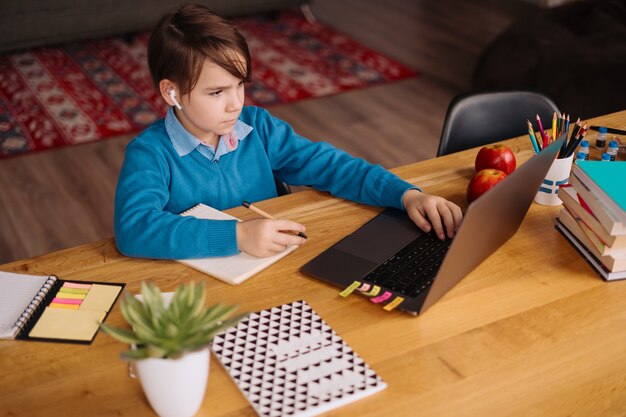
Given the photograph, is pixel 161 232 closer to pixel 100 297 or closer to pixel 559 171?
pixel 100 297

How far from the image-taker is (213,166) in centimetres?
174

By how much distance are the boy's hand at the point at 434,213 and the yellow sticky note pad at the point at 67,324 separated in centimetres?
63

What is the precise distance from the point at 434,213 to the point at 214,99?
500 mm

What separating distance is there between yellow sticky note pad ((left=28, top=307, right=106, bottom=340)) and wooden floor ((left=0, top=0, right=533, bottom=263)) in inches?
66.5

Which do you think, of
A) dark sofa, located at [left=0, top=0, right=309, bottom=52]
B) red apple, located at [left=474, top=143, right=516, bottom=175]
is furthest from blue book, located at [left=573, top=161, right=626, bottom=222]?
dark sofa, located at [left=0, top=0, right=309, bottom=52]

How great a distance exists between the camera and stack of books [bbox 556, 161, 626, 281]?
140 centimetres

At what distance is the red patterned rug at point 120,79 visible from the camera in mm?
3875

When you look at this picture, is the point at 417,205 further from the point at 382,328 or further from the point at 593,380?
the point at 593,380

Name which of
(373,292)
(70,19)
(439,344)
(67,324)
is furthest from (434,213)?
(70,19)

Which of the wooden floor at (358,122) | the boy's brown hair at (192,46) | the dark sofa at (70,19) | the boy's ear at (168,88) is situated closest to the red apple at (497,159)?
the boy's brown hair at (192,46)

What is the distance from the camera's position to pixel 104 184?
337 cm

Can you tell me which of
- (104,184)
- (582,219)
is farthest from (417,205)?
(104,184)

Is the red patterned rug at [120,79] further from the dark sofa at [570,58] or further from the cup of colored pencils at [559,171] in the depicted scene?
the cup of colored pencils at [559,171]

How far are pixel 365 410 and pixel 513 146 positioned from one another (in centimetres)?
101
